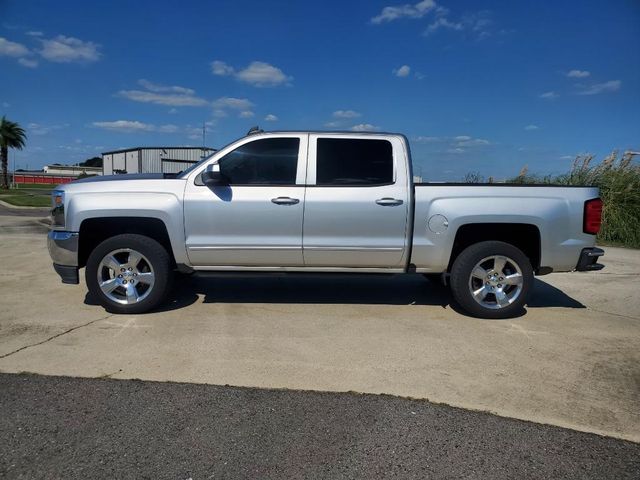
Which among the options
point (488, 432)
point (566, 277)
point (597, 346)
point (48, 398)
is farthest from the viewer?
point (566, 277)

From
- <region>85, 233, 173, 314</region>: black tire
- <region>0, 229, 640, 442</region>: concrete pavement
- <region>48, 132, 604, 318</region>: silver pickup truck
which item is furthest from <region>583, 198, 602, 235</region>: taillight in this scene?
<region>85, 233, 173, 314</region>: black tire

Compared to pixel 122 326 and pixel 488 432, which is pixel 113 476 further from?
pixel 122 326

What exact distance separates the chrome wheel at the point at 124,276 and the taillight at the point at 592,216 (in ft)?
15.3

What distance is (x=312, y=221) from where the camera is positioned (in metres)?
5.25

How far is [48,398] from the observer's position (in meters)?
3.41

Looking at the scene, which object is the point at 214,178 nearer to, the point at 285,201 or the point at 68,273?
the point at 285,201

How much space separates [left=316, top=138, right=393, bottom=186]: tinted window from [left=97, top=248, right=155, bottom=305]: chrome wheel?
2.10m

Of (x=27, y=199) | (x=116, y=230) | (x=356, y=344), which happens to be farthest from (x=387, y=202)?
(x=27, y=199)

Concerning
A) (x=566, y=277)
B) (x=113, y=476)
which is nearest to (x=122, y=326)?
(x=113, y=476)

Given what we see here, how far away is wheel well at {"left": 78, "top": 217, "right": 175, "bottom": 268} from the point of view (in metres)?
5.35

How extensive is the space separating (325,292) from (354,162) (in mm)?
1931

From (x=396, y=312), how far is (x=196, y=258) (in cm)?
233

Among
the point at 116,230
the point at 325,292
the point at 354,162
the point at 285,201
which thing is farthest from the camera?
the point at 325,292

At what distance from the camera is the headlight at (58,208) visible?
5.27 metres
